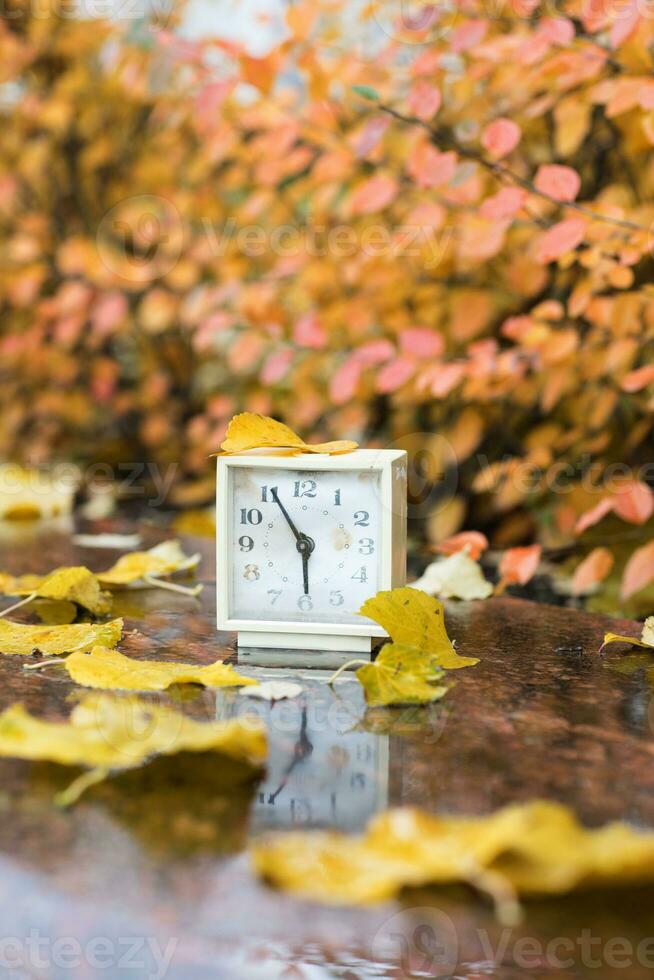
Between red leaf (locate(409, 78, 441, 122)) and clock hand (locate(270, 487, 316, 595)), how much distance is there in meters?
0.70

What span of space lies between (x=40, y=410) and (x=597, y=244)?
198 centimetres

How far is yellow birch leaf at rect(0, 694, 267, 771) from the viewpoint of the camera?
68 cm

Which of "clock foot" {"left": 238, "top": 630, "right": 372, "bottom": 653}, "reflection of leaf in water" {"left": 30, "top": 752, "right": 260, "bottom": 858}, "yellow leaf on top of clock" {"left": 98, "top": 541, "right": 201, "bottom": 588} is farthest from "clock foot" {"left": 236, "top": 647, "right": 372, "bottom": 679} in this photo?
"yellow leaf on top of clock" {"left": 98, "top": 541, "right": 201, "bottom": 588}

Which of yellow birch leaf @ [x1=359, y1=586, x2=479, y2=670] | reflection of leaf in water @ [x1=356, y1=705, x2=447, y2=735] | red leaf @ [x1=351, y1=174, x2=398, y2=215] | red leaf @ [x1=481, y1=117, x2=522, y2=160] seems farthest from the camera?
red leaf @ [x1=351, y1=174, x2=398, y2=215]

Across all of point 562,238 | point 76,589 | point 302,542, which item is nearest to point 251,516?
point 302,542

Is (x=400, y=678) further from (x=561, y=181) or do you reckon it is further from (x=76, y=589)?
(x=561, y=181)

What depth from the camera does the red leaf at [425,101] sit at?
142cm

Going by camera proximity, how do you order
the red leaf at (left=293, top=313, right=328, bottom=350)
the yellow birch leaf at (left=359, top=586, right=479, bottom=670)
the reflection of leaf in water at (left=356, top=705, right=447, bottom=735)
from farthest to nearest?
the red leaf at (left=293, top=313, right=328, bottom=350)
the yellow birch leaf at (left=359, top=586, right=479, bottom=670)
the reflection of leaf in water at (left=356, top=705, right=447, bottom=735)

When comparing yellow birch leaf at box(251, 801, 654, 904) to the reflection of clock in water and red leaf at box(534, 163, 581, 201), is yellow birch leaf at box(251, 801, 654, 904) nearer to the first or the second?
the reflection of clock in water

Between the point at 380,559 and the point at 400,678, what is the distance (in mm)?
→ 124

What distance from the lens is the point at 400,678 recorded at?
0.88 m

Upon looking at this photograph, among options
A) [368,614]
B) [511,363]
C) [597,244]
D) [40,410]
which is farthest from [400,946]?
[40,410]

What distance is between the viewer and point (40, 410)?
2.98 meters

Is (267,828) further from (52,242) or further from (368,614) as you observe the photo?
(52,242)
